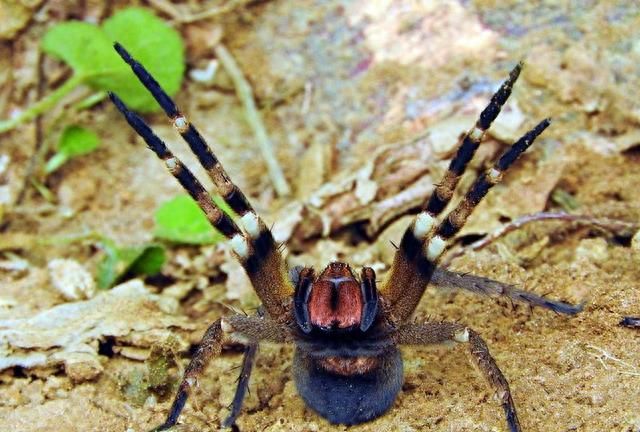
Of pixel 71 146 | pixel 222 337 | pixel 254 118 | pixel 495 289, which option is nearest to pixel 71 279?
A: pixel 71 146

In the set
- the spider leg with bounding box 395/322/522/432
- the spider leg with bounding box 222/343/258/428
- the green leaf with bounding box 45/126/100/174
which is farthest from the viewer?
the green leaf with bounding box 45/126/100/174

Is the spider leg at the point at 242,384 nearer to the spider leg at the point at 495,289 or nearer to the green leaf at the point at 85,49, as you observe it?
the spider leg at the point at 495,289

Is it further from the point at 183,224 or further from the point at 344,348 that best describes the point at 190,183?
the point at 183,224

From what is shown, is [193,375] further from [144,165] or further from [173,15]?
[173,15]

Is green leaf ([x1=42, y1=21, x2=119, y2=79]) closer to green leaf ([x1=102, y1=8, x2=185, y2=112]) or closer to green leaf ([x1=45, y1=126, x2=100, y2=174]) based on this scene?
green leaf ([x1=102, y1=8, x2=185, y2=112])

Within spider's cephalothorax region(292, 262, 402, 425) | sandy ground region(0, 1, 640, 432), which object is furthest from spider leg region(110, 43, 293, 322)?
sandy ground region(0, 1, 640, 432)

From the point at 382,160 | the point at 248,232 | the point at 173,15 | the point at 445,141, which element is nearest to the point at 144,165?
the point at 173,15

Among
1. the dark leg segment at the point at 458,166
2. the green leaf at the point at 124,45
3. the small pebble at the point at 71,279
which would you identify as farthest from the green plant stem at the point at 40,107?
the dark leg segment at the point at 458,166
